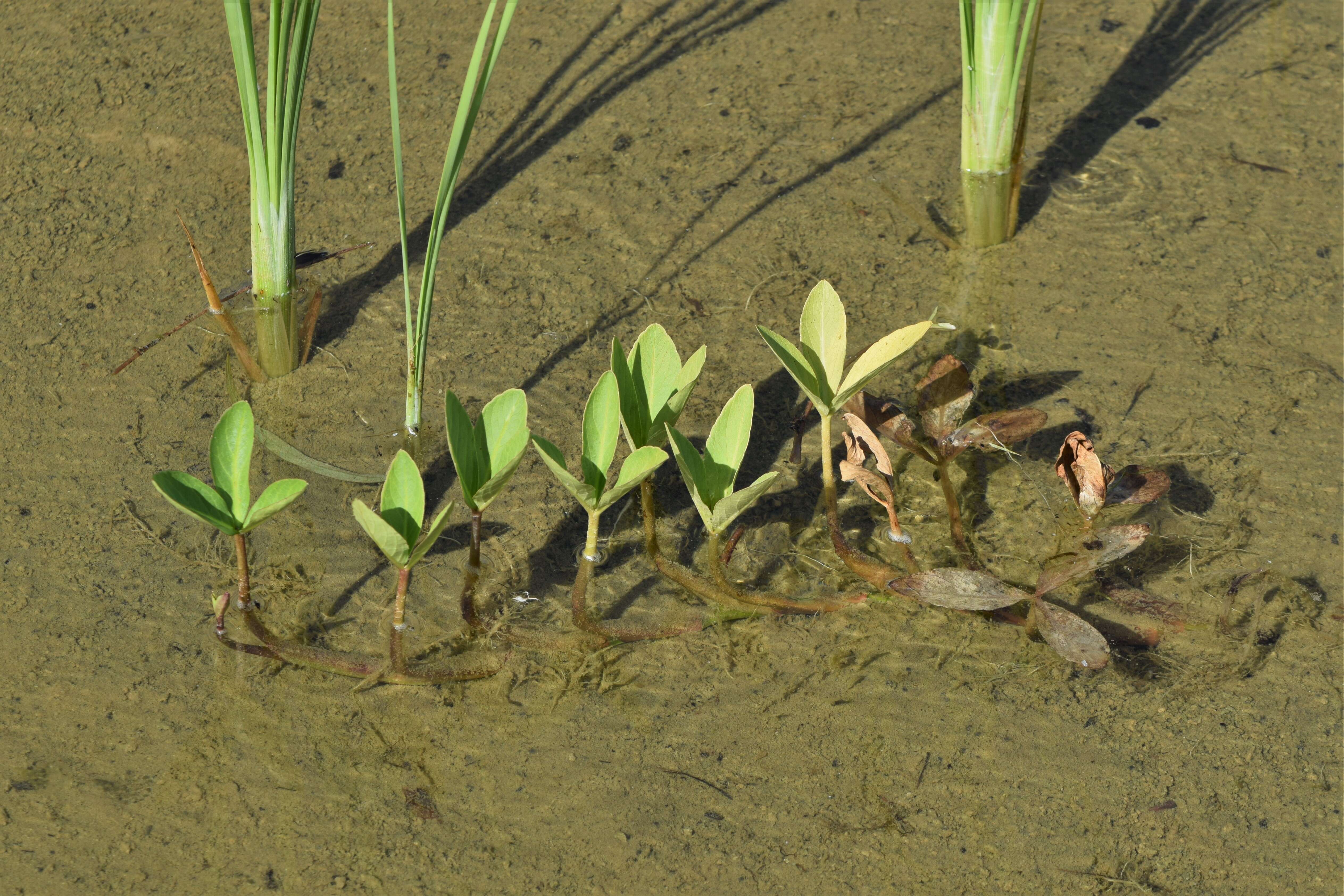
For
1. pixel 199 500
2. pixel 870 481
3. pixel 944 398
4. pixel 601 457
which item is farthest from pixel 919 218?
pixel 199 500

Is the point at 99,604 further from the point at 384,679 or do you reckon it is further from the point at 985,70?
the point at 985,70

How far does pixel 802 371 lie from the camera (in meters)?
1.96

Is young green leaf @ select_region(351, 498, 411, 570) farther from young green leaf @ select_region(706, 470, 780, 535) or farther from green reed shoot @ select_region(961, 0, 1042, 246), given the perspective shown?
green reed shoot @ select_region(961, 0, 1042, 246)

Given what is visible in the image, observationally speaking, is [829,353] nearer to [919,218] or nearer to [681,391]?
[681,391]

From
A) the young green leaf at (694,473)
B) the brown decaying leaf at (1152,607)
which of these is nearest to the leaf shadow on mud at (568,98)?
the young green leaf at (694,473)

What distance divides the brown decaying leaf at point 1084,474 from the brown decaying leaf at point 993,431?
3.1 inches

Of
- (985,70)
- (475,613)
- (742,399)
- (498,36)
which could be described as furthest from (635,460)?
(985,70)

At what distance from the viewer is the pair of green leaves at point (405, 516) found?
1685 mm

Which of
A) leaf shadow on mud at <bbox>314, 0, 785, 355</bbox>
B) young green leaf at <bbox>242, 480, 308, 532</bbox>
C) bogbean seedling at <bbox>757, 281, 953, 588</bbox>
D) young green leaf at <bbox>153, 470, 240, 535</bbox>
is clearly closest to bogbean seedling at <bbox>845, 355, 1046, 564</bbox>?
bogbean seedling at <bbox>757, 281, 953, 588</bbox>

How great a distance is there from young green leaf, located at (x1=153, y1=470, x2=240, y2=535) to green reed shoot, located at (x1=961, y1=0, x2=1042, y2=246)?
179cm

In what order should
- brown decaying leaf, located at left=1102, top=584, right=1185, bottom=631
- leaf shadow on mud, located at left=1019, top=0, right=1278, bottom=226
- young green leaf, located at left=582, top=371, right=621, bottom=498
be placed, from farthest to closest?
leaf shadow on mud, located at left=1019, top=0, right=1278, bottom=226
brown decaying leaf, located at left=1102, top=584, right=1185, bottom=631
young green leaf, located at left=582, top=371, right=621, bottom=498

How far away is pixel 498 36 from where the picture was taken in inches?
72.3

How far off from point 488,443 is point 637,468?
0.87ft

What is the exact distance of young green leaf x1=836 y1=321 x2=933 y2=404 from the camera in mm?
1941
